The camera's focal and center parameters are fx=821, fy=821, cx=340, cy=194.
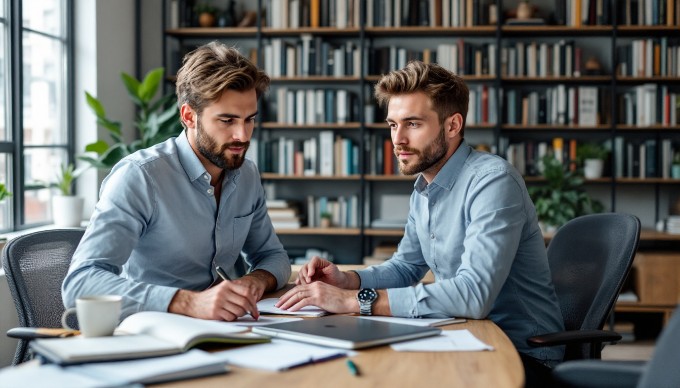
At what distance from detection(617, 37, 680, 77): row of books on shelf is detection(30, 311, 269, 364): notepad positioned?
13.8 ft

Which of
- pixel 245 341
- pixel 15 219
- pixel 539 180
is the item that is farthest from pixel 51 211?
pixel 245 341

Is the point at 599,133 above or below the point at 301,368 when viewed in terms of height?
above

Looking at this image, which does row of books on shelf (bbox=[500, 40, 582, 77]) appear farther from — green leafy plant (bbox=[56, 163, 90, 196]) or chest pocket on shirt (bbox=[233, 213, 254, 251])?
chest pocket on shirt (bbox=[233, 213, 254, 251])

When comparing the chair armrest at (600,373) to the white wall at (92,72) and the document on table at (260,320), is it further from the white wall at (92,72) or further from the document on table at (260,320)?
the white wall at (92,72)

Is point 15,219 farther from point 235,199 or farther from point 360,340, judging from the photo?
point 360,340

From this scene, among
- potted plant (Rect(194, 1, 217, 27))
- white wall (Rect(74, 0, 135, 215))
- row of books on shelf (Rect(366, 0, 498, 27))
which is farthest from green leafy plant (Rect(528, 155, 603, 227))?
white wall (Rect(74, 0, 135, 215))

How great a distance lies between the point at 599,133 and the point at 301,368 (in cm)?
453

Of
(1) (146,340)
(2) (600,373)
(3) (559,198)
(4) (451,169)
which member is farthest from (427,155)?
(3) (559,198)

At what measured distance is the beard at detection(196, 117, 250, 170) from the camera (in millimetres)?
2199

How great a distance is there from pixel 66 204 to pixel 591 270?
301 cm

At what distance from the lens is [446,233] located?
226 cm

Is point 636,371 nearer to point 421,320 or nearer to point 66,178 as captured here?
point 421,320

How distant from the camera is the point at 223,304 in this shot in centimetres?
179

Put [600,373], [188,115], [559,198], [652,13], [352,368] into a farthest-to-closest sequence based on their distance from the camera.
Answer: [652,13] < [559,198] < [188,115] < [600,373] < [352,368]
